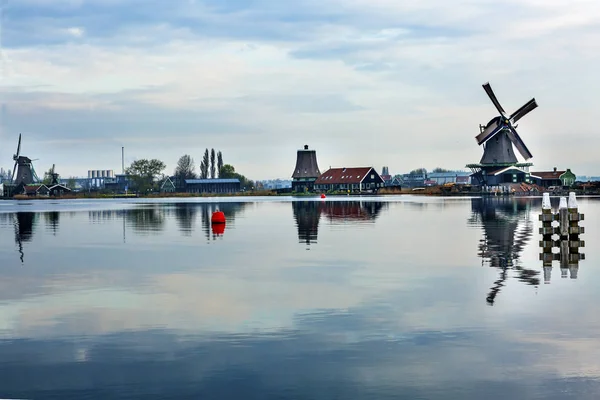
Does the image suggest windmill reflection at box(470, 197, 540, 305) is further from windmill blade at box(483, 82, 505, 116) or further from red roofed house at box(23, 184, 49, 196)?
red roofed house at box(23, 184, 49, 196)

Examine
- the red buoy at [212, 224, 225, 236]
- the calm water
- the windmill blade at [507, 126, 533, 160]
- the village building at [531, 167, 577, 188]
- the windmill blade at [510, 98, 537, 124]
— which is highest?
the windmill blade at [510, 98, 537, 124]

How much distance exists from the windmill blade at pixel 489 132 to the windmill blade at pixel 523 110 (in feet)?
8.52

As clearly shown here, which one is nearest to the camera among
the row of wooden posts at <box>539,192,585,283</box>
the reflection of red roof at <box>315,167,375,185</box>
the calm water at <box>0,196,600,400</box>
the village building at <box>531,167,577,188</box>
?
the calm water at <box>0,196,600,400</box>

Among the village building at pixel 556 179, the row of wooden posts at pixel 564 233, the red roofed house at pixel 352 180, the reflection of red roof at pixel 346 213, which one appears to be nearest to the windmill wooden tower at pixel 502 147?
the village building at pixel 556 179

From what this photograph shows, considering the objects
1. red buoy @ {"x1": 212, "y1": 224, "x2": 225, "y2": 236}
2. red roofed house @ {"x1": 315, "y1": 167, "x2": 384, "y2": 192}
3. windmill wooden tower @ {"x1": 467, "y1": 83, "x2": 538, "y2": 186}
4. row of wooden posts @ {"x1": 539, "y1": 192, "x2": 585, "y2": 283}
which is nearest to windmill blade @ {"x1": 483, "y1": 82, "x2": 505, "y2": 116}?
windmill wooden tower @ {"x1": 467, "y1": 83, "x2": 538, "y2": 186}

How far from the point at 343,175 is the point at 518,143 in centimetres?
5309

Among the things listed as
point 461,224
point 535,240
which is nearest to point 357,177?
point 461,224

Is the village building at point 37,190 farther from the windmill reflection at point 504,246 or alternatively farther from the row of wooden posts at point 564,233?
the row of wooden posts at point 564,233

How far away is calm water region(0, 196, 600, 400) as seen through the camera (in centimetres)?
1171

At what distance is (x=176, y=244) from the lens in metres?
37.7

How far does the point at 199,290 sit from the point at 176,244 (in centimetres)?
1642

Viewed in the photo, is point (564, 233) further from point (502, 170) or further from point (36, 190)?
point (36, 190)

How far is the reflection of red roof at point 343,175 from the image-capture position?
172 metres

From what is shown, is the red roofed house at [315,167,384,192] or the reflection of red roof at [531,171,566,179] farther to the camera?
the red roofed house at [315,167,384,192]
